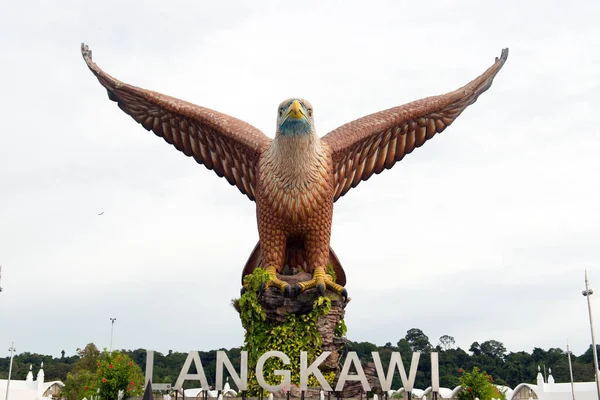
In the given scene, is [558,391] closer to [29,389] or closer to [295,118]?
[29,389]

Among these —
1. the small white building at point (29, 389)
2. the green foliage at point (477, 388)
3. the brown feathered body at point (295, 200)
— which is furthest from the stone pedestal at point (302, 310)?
the small white building at point (29, 389)

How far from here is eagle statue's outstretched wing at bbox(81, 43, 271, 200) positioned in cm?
1645

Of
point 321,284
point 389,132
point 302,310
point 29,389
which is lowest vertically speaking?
point 29,389

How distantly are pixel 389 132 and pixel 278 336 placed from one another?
19.4ft

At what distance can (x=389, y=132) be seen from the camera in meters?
17.1

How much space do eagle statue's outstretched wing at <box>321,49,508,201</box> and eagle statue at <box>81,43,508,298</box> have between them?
26 mm

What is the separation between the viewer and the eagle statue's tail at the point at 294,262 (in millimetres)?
15594

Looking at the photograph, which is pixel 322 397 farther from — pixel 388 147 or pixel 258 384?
pixel 388 147

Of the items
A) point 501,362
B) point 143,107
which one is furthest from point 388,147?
point 501,362

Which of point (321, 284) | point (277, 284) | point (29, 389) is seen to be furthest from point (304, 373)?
point (29, 389)

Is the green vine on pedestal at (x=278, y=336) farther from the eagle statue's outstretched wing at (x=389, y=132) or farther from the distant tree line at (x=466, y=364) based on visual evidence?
the distant tree line at (x=466, y=364)

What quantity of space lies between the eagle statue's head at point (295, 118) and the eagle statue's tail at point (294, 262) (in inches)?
106

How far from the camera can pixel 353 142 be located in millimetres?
16312

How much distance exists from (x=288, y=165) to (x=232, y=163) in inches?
112
